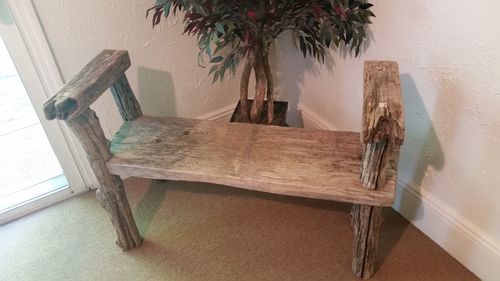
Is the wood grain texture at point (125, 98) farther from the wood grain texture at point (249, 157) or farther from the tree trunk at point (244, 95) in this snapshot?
the tree trunk at point (244, 95)

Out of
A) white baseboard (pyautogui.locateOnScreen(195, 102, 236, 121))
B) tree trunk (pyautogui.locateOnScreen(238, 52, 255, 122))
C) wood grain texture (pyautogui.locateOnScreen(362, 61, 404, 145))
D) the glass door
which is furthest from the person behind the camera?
white baseboard (pyautogui.locateOnScreen(195, 102, 236, 121))

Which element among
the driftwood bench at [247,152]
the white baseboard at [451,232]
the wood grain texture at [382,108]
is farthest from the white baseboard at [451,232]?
the wood grain texture at [382,108]

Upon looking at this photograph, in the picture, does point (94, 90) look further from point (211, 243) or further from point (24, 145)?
point (24, 145)

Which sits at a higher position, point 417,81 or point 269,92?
point 417,81

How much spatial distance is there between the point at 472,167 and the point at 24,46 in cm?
167

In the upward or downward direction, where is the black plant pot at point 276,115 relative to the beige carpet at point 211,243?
upward

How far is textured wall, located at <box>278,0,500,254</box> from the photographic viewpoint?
105 cm

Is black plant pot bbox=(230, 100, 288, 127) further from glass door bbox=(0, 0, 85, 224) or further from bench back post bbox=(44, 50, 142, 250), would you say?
glass door bbox=(0, 0, 85, 224)

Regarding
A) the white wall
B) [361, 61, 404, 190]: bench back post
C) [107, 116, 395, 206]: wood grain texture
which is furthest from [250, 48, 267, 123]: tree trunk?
[361, 61, 404, 190]: bench back post

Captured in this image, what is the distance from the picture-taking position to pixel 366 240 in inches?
47.2

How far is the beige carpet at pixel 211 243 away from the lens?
1.36 meters

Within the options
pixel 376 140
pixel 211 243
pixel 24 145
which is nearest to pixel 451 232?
pixel 376 140

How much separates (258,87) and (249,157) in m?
0.42

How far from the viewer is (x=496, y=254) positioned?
46.9 inches
